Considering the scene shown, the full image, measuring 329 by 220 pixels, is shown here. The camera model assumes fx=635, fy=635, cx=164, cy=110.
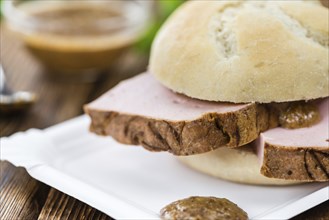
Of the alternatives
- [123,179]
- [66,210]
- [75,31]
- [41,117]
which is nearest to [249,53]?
[123,179]

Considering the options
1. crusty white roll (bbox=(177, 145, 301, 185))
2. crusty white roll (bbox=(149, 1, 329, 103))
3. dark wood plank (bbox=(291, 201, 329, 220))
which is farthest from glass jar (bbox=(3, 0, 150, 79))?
dark wood plank (bbox=(291, 201, 329, 220))

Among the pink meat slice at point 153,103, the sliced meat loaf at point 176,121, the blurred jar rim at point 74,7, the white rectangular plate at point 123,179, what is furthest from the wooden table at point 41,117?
the pink meat slice at point 153,103

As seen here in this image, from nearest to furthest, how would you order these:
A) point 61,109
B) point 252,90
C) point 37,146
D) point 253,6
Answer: point 252,90, point 253,6, point 37,146, point 61,109

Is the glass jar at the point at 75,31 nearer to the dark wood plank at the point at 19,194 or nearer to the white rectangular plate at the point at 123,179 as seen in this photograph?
the white rectangular plate at the point at 123,179

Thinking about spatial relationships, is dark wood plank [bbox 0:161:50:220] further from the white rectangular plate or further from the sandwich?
the sandwich

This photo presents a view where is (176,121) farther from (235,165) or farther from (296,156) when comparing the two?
(296,156)

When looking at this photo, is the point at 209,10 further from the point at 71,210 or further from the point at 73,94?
the point at 73,94

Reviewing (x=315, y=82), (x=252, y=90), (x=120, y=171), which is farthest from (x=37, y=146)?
(x=315, y=82)
